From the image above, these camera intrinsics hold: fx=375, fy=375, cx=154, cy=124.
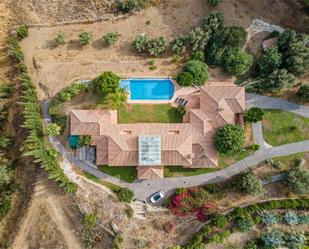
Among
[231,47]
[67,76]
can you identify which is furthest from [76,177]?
[231,47]

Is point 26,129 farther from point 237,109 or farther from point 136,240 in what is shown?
point 237,109

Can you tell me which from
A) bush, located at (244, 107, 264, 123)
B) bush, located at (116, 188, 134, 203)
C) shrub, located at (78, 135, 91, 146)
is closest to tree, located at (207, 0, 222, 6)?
bush, located at (244, 107, 264, 123)

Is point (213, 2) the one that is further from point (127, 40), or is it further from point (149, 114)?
point (149, 114)

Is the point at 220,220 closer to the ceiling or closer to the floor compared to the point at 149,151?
closer to the floor

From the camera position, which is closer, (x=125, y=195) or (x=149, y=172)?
(x=149, y=172)

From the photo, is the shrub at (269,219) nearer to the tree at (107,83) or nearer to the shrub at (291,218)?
the shrub at (291,218)

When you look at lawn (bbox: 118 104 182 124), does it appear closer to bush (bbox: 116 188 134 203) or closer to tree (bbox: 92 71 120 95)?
tree (bbox: 92 71 120 95)

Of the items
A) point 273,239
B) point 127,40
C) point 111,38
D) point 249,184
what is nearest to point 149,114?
point 127,40
